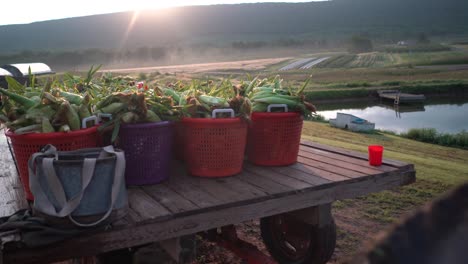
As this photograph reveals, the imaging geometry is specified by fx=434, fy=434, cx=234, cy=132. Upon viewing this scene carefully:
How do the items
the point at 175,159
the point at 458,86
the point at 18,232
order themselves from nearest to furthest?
the point at 18,232
the point at 175,159
the point at 458,86

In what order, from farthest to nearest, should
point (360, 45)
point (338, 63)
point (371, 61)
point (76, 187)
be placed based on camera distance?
point (360, 45), point (371, 61), point (338, 63), point (76, 187)

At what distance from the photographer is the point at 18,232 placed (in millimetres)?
2303

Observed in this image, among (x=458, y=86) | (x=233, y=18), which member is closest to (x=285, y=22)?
(x=233, y=18)

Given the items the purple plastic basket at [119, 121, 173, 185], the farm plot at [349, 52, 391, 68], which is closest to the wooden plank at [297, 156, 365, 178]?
the purple plastic basket at [119, 121, 173, 185]

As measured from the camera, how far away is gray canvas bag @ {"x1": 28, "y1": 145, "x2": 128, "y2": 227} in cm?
232

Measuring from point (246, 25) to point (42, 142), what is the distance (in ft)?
485

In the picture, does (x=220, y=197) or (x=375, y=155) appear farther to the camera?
(x=375, y=155)

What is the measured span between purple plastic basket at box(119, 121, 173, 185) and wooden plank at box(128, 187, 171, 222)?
0.45 ft

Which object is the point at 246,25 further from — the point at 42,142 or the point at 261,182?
the point at 42,142

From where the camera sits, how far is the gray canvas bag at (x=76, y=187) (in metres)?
2.32

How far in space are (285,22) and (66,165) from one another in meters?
155

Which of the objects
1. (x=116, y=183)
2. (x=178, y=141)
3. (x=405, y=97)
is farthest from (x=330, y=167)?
(x=405, y=97)

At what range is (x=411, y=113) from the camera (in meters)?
39.0

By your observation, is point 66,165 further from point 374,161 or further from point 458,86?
Result: point 458,86
